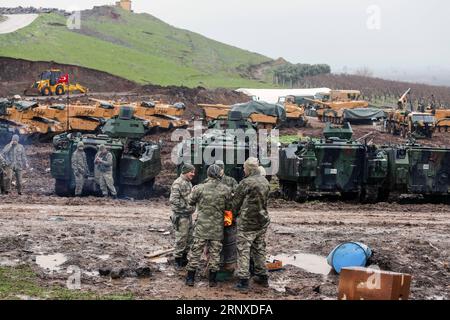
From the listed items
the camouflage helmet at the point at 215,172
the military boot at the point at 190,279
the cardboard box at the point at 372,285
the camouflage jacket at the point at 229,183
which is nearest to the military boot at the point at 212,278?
the military boot at the point at 190,279

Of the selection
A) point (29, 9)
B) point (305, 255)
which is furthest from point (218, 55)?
point (305, 255)

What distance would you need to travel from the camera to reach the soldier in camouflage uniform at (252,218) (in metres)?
10.3

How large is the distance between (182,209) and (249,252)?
3.92 feet

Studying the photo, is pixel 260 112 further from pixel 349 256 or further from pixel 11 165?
pixel 349 256

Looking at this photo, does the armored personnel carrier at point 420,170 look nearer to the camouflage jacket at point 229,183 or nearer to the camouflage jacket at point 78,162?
the camouflage jacket at point 78,162

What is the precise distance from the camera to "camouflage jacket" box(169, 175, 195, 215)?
35.7 feet

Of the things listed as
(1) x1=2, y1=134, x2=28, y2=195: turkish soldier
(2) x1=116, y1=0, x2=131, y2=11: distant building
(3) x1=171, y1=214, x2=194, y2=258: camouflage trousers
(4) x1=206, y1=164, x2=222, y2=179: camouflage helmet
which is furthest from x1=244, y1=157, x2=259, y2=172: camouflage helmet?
(2) x1=116, y1=0, x2=131, y2=11: distant building

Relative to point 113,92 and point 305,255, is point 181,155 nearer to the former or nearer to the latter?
point 305,255

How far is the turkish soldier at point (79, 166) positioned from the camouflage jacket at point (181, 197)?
23.9ft

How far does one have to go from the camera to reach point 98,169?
1791 cm

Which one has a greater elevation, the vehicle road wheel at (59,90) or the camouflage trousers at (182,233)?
the vehicle road wheel at (59,90)

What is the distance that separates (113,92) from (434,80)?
51.9 meters

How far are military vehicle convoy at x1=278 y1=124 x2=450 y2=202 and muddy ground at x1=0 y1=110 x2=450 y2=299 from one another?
0.44m
